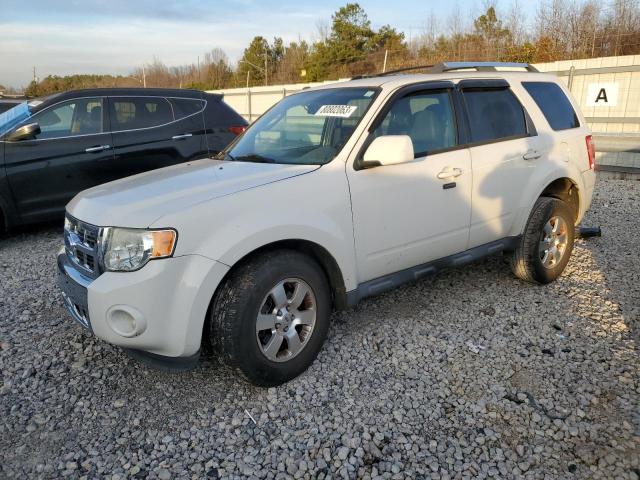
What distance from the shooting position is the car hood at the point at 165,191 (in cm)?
273

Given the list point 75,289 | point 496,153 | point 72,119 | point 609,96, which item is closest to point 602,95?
point 609,96

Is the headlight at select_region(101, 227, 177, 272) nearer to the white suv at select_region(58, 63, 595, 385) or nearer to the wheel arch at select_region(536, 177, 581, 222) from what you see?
the white suv at select_region(58, 63, 595, 385)

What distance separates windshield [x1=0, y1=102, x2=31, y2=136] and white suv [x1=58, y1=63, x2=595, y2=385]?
3.35m

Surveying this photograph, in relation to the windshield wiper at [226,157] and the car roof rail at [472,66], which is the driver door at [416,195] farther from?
the windshield wiper at [226,157]

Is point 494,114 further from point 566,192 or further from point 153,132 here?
point 153,132

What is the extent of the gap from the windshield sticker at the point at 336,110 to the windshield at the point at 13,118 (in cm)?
410

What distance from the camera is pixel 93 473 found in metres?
2.45

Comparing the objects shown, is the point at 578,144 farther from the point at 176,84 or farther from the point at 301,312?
the point at 176,84

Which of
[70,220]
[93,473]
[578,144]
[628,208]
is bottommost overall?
[93,473]

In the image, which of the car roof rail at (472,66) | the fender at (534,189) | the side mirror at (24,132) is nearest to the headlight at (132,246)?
the car roof rail at (472,66)

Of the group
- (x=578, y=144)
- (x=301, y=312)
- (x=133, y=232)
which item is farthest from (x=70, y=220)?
(x=578, y=144)

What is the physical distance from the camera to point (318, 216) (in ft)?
10.0

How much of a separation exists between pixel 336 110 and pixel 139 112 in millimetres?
3989

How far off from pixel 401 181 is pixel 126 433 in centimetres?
223
